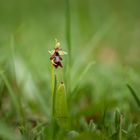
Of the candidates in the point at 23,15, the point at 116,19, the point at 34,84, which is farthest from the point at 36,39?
the point at 34,84

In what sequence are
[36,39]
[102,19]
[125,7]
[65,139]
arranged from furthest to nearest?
[125,7] → [102,19] → [36,39] → [65,139]

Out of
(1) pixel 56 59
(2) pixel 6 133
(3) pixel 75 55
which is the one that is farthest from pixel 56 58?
(3) pixel 75 55

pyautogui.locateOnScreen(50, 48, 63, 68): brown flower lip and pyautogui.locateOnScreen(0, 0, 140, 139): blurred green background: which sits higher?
pyautogui.locateOnScreen(0, 0, 140, 139): blurred green background

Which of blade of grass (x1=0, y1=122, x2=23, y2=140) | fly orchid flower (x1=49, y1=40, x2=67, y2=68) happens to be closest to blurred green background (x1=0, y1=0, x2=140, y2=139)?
blade of grass (x1=0, y1=122, x2=23, y2=140)

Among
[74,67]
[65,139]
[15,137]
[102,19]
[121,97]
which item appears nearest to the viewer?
[65,139]

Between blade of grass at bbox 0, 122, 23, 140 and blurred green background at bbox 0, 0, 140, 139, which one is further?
blurred green background at bbox 0, 0, 140, 139

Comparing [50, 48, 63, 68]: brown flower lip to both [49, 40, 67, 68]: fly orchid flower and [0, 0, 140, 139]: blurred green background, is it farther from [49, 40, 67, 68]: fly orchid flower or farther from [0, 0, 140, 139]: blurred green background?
[0, 0, 140, 139]: blurred green background

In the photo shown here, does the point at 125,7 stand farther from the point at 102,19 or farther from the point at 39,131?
the point at 39,131

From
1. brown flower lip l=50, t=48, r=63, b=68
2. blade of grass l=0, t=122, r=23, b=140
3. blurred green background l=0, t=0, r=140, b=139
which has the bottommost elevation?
blade of grass l=0, t=122, r=23, b=140

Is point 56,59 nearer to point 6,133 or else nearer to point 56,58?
point 56,58
